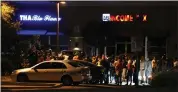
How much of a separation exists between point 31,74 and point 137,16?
3222cm

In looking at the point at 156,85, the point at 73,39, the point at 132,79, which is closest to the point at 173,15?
the point at 73,39

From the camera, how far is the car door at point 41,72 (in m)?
24.4

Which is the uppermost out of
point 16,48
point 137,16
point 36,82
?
point 137,16

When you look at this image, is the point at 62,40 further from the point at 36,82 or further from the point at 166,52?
the point at 36,82

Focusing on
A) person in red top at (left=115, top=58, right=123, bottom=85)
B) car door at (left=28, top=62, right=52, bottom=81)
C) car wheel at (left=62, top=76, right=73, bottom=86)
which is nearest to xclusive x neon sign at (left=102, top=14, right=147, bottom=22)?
person in red top at (left=115, top=58, right=123, bottom=85)

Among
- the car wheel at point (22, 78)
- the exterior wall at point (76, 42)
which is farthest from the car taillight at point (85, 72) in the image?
the exterior wall at point (76, 42)

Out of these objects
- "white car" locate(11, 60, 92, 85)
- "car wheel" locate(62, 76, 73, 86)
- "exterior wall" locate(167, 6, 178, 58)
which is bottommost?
"car wheel" locate(62, 76, 73, 86)

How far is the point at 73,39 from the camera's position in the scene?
55.8 m

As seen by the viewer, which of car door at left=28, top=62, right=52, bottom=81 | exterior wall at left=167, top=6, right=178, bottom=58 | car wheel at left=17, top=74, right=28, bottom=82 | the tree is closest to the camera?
the tree

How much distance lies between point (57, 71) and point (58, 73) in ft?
0.36

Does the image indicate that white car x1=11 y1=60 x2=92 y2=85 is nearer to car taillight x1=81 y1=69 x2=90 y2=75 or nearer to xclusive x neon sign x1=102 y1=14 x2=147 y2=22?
car taillight x1=81 y1=69 x2=90 y2=75

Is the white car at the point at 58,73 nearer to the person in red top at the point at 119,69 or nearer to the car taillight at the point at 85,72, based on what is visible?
the car taillight at the point at 85,72

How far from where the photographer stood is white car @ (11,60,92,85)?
2380cm

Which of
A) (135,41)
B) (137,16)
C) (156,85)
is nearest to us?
(156,85)
